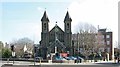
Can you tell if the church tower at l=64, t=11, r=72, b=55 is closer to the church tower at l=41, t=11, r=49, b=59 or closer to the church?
the church

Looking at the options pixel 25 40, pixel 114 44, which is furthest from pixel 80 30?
pixel 25 40

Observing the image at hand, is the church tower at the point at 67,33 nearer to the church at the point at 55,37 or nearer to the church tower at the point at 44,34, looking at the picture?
the church at the point at 55,37

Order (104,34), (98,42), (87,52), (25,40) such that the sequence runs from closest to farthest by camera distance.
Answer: (87,52)
(98,42)
(104,34)
(25,40)

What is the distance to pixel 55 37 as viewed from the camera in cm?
8344

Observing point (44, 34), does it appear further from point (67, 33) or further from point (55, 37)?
point (67, 33)

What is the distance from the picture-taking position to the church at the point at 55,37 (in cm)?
8156

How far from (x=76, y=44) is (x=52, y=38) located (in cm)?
719

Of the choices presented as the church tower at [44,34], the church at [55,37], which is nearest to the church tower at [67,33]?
the church at [55,37]

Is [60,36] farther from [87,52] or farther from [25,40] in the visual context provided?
[25,40]

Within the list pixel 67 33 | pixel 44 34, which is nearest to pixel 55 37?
pixel 44 34

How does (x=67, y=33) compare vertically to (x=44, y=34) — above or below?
above

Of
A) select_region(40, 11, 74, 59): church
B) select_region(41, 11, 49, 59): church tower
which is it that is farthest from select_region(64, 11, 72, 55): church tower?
select_region(41, 11, 49, 59): church tower

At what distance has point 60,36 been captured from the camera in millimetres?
83938

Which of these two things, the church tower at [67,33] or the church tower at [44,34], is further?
the church tower at [44,34]
